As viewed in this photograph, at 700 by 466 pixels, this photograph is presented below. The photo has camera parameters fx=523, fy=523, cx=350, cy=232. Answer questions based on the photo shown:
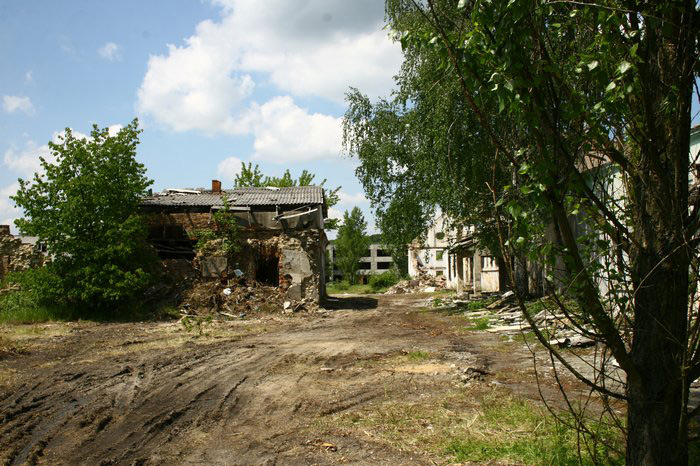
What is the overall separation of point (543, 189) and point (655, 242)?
714 mm

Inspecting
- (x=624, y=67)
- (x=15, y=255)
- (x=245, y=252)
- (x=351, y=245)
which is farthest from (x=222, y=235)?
(x=351, y=245)

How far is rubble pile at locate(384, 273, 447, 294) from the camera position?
37375 millimetres

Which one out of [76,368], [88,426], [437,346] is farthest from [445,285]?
[88,426]

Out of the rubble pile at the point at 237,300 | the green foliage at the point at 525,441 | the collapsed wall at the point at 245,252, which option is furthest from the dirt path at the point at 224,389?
the collapsed wall at the point at 245,252

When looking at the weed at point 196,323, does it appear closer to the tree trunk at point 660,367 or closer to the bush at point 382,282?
the tree trunk at point 660,367

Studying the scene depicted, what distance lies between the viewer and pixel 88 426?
5.38 metres

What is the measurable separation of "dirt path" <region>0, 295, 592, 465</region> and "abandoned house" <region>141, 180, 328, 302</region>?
6.05 meters

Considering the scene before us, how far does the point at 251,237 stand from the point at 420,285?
71.9 ft

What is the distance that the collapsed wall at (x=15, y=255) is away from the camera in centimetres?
2262

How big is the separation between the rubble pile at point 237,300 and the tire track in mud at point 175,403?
25.3 feet

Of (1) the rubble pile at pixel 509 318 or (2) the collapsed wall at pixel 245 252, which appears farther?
(2) the collapsed wall at pixel 245 252

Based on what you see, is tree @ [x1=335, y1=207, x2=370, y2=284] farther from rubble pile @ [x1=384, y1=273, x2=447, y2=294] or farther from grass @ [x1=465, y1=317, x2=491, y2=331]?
grass @ [x1=465, y1=317, x2=491, y2=331]

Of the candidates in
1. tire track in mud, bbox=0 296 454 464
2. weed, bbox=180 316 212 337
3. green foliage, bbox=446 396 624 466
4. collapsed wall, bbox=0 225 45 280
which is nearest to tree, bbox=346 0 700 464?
green foliage, bbox=446 396 624 466

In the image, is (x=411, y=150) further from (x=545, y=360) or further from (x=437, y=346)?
(x=545, y=360)
